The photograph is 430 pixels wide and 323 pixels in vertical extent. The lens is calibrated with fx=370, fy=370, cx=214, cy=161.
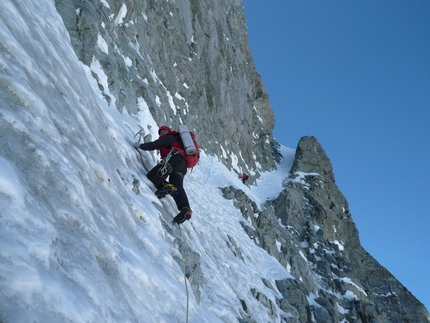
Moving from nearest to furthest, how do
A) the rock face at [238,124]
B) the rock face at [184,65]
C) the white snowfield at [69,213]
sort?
the white snowfield at [69,213], the rock face at [184,65], the rock face at [238,124]

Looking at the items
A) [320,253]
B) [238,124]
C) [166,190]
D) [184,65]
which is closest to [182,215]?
[166,190]

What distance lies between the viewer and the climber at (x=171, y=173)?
641 centimetres

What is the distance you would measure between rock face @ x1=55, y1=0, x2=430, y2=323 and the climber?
77 centimetres

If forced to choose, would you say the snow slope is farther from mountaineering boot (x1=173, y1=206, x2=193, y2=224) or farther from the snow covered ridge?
mountaineering boot (x1=173, y1=206, x2=193, y2=224)

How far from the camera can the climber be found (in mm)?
6406

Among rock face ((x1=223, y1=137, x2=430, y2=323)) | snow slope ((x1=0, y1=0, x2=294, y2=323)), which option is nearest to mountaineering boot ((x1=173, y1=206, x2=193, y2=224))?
snow slope ((x1=0, y1=0, x2=294, y2=323))

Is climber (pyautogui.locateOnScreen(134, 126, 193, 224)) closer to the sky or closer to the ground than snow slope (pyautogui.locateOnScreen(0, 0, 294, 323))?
closer to the sky

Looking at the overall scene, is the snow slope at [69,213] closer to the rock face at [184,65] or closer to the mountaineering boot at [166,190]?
the mountaineering boot at [166,190]

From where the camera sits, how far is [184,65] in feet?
82.1

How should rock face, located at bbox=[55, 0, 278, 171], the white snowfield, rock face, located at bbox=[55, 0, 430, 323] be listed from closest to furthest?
the white snowfield → rock face, located at bbox=[55, 0, 278, 171] → rock face, located at bbox=[55, 0, 430, 323]

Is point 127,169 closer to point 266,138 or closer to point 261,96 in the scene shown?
point 266,138

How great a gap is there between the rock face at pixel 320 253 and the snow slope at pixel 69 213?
663 centimetres

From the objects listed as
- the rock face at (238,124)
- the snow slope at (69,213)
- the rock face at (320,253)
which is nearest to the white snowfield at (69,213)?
the snow slope at (69,213)

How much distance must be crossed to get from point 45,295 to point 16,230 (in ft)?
1.31
